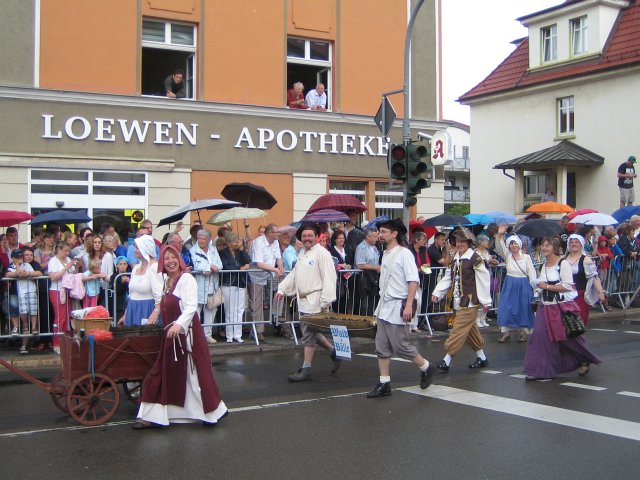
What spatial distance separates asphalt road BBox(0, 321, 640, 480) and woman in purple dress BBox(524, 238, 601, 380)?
23 cm

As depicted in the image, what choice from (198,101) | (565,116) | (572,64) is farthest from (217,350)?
(572,64)

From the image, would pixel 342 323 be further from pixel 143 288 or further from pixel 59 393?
pixel 59 393

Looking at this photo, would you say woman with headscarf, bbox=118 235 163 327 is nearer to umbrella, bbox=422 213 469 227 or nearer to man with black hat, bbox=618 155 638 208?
umbrella, bbox=422 213 469 227

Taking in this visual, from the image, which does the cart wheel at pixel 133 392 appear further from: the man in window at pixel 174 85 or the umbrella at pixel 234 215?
the man in window at pixel 174 85

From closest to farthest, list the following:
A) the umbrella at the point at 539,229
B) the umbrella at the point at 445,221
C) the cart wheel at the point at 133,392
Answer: the cart wheel at the point at 133,392
the umbrella at the point at 539,229
the umbrella at the point at 445,221

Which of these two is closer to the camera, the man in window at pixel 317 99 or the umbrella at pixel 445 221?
the umbrella at pixel 445 221

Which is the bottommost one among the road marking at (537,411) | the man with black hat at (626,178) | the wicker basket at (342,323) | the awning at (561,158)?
the road marking at (537,411)

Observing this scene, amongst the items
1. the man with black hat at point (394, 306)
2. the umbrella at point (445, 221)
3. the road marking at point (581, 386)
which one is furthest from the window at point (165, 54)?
the road marking at point (581, 386)

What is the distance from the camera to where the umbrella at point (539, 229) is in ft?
51.1

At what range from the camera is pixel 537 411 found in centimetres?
740

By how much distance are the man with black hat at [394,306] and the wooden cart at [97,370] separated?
2497 mm

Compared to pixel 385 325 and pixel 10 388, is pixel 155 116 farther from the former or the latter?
pixel 385 325

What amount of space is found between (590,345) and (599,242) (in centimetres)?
492

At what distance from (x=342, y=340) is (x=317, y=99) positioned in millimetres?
11570
